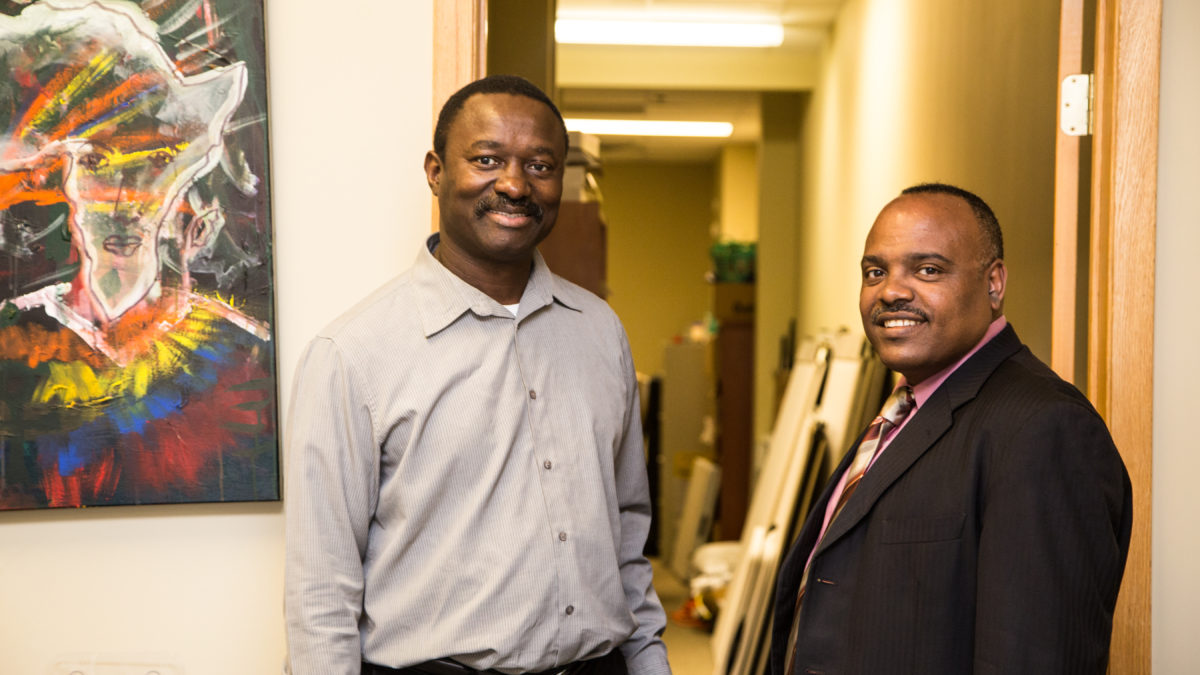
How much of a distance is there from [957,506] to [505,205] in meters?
0.73

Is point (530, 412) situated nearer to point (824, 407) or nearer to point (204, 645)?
point (204, 645)

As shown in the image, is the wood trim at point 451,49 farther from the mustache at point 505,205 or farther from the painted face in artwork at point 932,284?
the painted face in artwork at point 932,284

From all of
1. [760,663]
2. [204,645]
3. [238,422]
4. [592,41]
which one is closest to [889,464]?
[238,422]

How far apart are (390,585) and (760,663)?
7.76 ft

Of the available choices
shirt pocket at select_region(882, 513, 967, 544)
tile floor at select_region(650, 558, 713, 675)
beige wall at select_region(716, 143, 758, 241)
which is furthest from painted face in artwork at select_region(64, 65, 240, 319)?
beige wall at select_region(716, 143, 758, 241)

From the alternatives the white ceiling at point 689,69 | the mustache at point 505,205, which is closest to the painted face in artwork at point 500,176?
the mustache at point 505,205

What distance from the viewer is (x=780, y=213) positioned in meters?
6.41

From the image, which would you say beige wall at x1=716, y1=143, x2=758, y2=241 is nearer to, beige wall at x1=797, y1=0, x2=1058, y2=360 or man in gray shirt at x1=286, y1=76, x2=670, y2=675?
beige wall at x1=797, y1=0, x2=1058, y2=360

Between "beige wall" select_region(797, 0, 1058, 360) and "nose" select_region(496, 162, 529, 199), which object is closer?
"nose" select_region(496, 162, 529, 199)

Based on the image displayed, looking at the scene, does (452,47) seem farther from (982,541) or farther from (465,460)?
(982,541)

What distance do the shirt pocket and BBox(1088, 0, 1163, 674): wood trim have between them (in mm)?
659

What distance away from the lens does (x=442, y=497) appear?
4.55ft

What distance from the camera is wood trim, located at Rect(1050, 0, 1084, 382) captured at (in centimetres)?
180

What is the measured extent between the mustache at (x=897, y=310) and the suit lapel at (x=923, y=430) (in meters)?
0.10
